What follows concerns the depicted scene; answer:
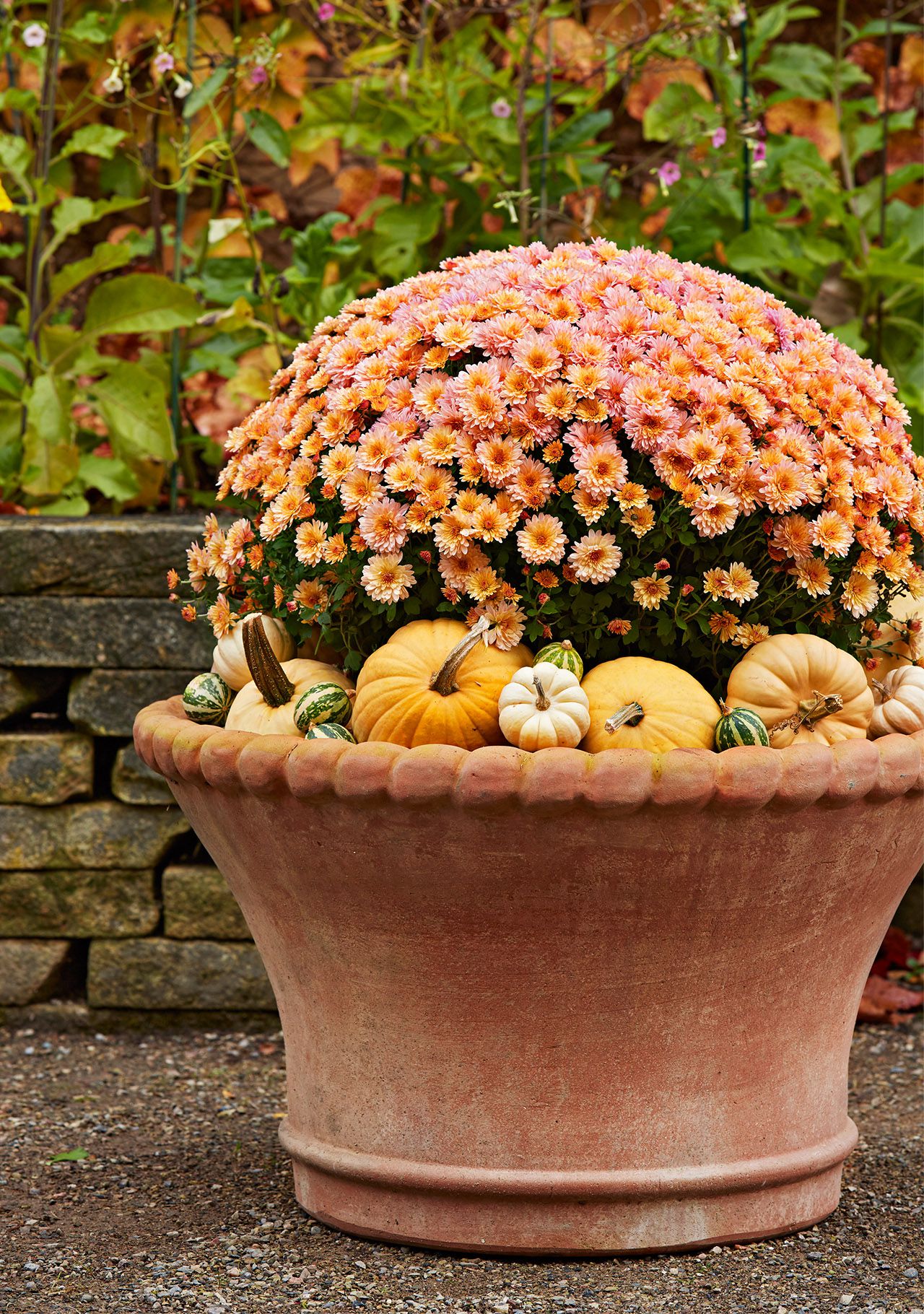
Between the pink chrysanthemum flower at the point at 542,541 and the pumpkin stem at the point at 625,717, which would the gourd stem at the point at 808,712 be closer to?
the pumpkin stem at the point at 625,717

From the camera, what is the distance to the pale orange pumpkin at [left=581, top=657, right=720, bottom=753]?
1.84m

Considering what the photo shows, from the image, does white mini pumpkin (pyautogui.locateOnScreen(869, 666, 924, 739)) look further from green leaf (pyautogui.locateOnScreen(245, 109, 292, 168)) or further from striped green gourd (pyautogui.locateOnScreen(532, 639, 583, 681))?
green leaf (pyautogui.locateOnScreen(245, 109, 292, 168))

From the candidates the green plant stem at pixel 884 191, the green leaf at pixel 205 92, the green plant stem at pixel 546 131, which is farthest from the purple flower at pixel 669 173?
the green leaf at pixel 205 92

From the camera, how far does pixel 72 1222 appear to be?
2.13 m

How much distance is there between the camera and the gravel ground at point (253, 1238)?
72.2 inches

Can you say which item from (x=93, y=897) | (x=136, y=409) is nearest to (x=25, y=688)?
(x=93, y=897)

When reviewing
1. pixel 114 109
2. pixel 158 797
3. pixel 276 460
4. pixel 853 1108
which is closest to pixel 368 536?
pixel 276 460

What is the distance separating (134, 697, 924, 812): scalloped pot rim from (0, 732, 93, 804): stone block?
4.11ft

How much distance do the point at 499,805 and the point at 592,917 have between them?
0.66ft

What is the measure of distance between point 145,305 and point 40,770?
1.10m

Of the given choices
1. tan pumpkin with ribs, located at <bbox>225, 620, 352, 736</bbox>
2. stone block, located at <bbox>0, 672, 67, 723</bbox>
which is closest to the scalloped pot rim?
tan pumpkin with ribs, located at <bbox>225, 620, 352, 736</bbox>

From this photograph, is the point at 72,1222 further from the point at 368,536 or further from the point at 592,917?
the point at 368,536

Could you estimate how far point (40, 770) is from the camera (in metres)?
3.04

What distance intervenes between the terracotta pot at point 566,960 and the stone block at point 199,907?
3.28 feet
